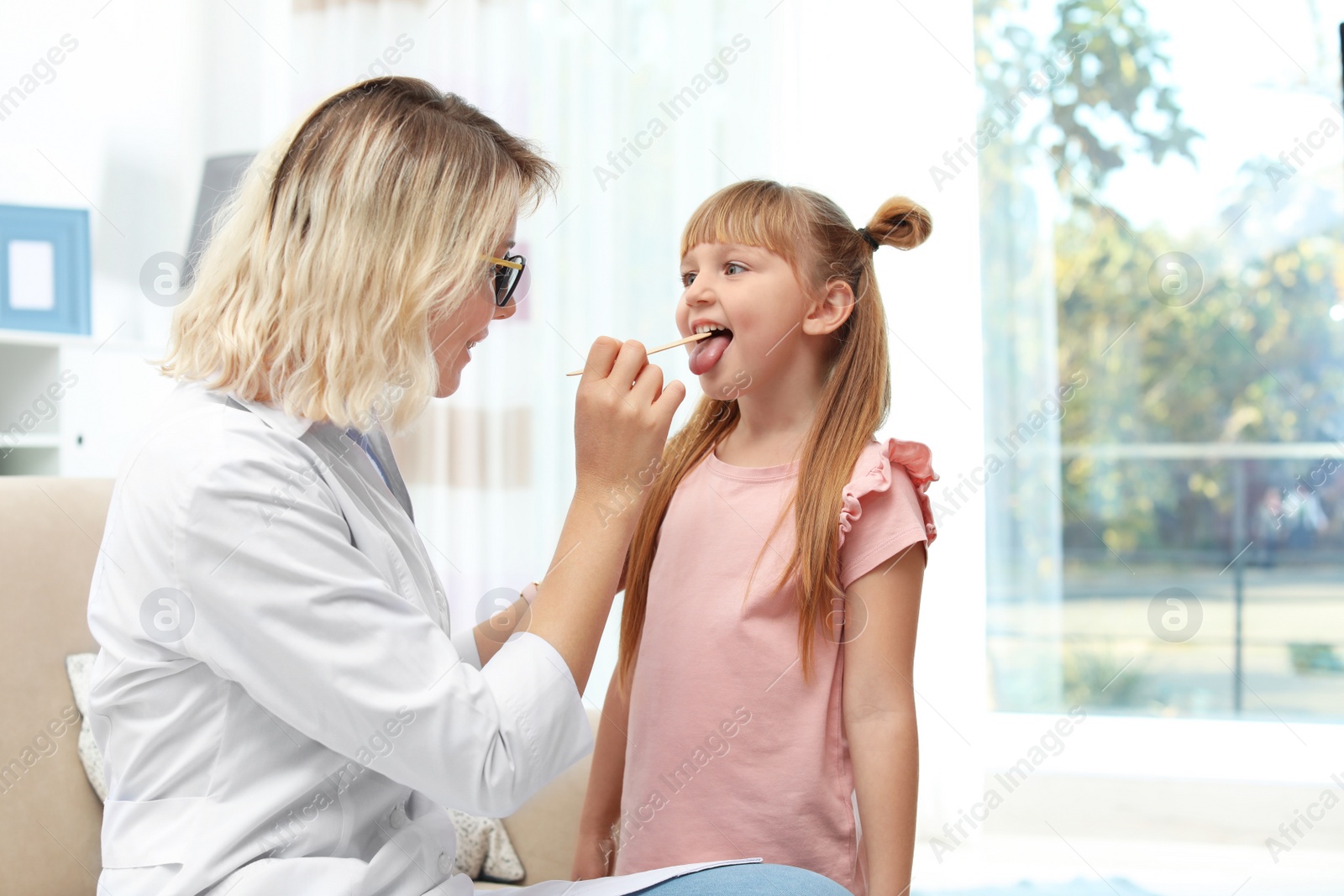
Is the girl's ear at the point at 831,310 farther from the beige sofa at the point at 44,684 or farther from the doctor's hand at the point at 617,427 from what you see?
the beige sofa at the point at 44,684

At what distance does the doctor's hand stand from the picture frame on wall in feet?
5.73

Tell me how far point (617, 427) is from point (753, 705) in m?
0.36

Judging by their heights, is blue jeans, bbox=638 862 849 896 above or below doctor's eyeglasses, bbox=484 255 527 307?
below

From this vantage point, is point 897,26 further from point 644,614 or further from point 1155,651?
point 1155,651

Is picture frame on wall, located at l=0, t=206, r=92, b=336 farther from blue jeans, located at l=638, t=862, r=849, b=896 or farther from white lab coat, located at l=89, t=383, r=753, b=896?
blue jeans, located at l=638, t=862, r=849, b=896

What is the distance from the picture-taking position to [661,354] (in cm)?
243

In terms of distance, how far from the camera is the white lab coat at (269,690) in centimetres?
73

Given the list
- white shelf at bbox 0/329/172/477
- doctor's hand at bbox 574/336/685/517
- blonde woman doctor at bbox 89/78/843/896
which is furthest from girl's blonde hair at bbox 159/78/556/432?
white shelf at bbox 0/329/172/477

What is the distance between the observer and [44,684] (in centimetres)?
128

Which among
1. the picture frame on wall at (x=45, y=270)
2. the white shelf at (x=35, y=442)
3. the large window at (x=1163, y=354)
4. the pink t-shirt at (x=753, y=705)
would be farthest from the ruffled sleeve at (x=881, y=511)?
the picture frame on wall at (x=45, y=270)

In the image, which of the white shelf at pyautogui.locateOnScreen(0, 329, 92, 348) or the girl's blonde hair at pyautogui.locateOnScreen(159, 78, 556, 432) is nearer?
the girl's blonde hair at pyautogui.locateOnScreen(159, 78, 556, 432)

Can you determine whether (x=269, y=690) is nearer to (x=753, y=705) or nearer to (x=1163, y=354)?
(x=753, y=705)

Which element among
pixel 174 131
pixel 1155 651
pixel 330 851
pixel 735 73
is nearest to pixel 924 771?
pixel 1155 651

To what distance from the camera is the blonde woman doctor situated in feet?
2.39
